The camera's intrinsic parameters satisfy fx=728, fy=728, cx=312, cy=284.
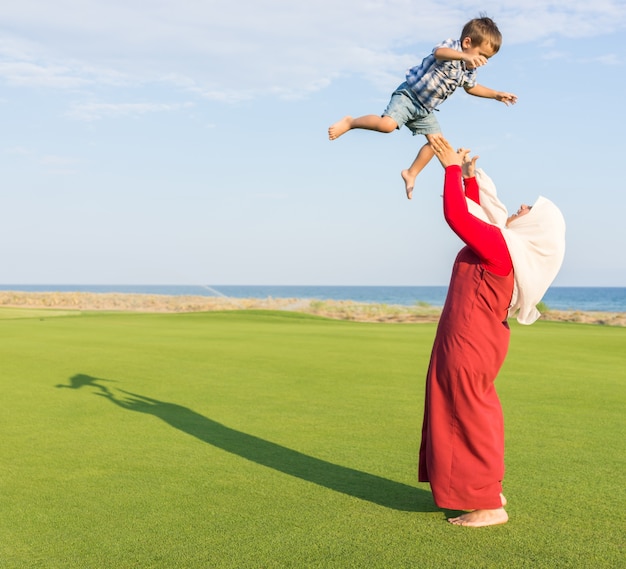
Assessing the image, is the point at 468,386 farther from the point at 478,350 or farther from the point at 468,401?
the point at 478,350

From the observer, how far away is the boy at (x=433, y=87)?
16.4 feet

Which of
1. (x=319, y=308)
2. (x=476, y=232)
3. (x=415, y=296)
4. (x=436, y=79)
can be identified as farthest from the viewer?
(x=415, y=296)

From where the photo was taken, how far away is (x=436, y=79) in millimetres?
5246

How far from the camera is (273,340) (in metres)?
15.0

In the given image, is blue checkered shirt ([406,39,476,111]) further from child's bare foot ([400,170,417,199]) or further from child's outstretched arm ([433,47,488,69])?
child's bare foot ([400,170,417,199])

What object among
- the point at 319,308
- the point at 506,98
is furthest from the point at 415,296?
the point at 506,98

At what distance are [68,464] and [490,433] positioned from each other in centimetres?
326

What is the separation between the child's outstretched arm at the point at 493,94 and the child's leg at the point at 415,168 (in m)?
0.52

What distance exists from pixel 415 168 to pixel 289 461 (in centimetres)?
248

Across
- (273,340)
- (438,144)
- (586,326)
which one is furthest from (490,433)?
(586,326)

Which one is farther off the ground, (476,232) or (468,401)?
(476,232)

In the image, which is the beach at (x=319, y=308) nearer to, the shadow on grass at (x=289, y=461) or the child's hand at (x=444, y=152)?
the shadow on grass at (x=289, y=461)

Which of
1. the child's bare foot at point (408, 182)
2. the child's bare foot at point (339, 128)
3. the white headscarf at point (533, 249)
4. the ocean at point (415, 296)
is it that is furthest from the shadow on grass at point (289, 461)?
the ocean at point (415, 296)

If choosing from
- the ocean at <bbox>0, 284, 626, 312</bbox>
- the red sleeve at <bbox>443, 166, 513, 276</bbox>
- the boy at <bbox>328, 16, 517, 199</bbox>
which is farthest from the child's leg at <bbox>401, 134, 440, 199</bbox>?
the ocean at <bbox>0, 284, 626, 312</bbox>
